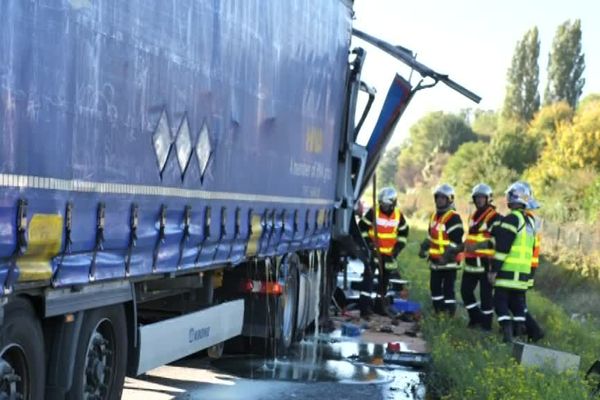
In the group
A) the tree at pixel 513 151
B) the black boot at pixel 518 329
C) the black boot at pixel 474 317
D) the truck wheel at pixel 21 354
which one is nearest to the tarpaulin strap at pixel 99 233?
the truck wheel at pixel 21 354

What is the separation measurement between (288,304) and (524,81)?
92184 millimetres

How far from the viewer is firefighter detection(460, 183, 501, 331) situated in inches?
595

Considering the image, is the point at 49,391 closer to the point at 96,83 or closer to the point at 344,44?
the point at 96,83

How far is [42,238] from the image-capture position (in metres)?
5.66

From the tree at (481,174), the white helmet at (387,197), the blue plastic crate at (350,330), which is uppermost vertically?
the tree at (481,174)

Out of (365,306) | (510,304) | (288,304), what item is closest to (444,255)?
(365,306)

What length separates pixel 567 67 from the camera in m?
95.1

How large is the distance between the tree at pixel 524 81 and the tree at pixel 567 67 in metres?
5.34

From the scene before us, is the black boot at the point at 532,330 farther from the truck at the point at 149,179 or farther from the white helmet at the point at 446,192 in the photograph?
the truck at the point at 149,179

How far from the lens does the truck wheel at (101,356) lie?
684cm

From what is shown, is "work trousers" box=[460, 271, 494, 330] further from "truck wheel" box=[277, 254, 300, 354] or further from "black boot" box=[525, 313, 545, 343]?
"truck wheel" box=[277, 254, 300, 354]

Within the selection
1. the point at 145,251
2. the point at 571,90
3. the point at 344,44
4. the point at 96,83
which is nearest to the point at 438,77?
the point at 344,44

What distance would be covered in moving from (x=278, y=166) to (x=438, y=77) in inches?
194

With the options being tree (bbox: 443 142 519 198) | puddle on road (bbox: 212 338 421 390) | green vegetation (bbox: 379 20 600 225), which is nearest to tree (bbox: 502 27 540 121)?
green vegetation (bbox: 379 20 600 225)
